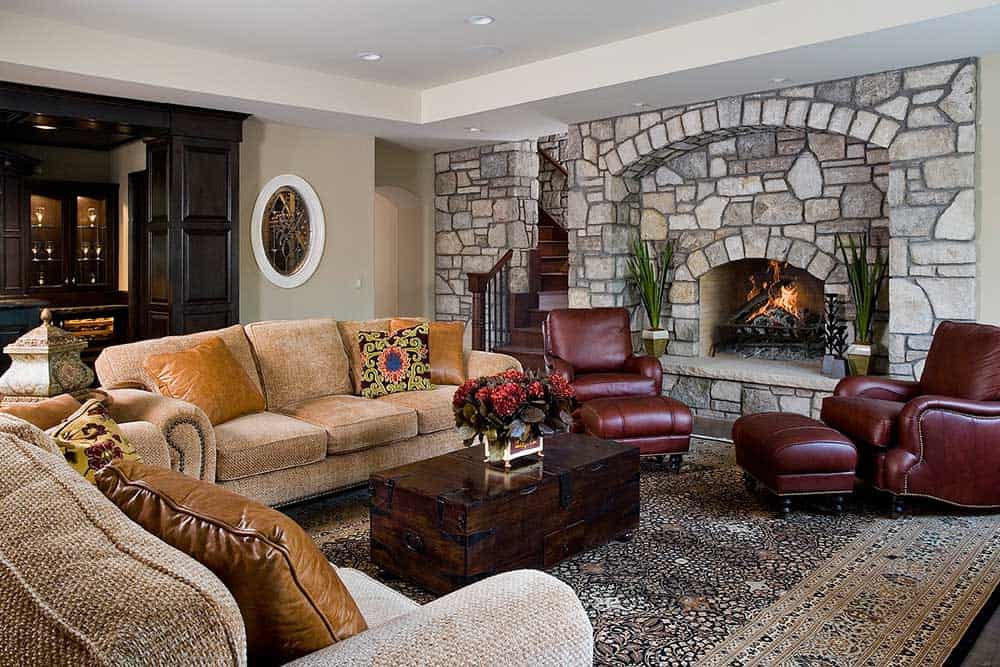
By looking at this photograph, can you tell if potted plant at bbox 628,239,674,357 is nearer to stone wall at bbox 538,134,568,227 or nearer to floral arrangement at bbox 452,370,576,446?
stone wall at bbox 538,134,568,227

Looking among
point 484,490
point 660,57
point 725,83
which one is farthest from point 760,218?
point 484,490

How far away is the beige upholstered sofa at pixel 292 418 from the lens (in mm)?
3447

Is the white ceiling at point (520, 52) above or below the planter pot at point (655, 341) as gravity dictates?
above

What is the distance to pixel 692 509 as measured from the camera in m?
4.17

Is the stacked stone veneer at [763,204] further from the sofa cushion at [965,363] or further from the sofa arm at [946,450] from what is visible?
the sofa arm at [946,450]

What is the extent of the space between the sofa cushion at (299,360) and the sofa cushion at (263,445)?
1.30 ft

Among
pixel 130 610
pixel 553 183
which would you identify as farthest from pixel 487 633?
pixel 553 183

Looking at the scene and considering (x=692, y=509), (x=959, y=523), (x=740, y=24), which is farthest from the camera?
(x=740, y=24)

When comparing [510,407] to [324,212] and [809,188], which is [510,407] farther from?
[324,212]

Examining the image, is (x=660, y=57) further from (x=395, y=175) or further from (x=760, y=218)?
(x=395, y=175)

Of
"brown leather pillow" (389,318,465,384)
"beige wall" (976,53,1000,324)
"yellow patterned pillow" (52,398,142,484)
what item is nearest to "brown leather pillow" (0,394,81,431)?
"yellow patterned pillow" (52,398,142,484)

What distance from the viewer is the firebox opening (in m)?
6.49

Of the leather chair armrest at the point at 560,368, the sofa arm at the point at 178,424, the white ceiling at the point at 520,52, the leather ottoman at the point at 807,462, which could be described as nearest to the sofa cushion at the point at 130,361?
the sofa arm at the point at 178,424

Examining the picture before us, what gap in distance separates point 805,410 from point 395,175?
17.1ft
